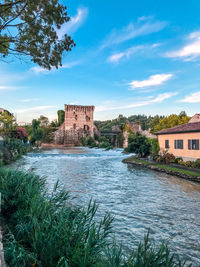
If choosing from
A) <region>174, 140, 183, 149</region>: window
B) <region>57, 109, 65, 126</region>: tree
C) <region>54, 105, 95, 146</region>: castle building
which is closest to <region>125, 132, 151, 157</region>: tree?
<region>174, 140, 183, 149</region>: window

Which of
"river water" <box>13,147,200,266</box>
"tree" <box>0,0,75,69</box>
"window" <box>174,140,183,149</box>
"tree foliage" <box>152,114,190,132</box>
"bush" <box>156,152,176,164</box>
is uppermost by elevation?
"tree" <box>0,0,75,69</box>

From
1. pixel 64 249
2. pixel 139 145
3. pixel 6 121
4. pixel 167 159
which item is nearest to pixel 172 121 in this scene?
pixel 139 145

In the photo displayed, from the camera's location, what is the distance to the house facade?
16966mm

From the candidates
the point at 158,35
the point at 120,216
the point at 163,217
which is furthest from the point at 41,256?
the point at 158,35

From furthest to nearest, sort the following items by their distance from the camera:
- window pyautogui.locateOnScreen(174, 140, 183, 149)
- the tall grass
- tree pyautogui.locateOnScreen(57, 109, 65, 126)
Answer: tree pyautogui.locateOnScreen(57, 109, 65, 126)
window pyautogui.locateOnScreen(174, 140, 183, 149)
the tall grass

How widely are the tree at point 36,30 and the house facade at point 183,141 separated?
557 inches

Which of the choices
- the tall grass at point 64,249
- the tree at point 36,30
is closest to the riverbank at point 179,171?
the tall grass at point 64,249

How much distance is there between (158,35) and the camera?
727 inches

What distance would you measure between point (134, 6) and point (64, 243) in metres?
17.2

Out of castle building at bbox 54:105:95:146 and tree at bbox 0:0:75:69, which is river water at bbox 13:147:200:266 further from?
castle building at bbox 54:105:95:146

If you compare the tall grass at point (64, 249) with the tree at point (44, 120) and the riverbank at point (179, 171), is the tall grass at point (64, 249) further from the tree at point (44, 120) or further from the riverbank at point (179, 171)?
the tree at point (44, 120)

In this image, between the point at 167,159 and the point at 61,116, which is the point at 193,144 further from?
the point at 61,116

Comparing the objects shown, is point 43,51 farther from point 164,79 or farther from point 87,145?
point 87,145

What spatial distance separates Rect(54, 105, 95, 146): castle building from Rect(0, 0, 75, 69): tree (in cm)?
5634
